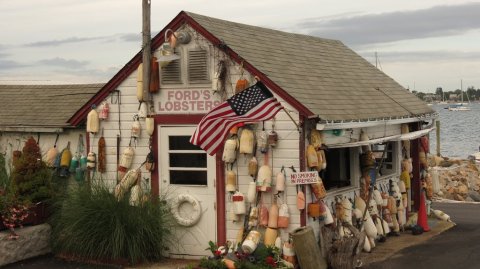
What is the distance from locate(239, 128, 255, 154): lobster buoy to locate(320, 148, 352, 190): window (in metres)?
3.83

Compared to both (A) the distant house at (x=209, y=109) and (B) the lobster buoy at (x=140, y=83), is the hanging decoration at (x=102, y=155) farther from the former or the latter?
(B) the lobster buoy at (x=140, y=83)

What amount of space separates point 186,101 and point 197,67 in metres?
0.65

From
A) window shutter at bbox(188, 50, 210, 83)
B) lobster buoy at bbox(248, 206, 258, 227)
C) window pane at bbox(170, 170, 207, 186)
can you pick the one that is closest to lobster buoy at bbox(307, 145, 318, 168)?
lobster buoy at bbox(248, 206, 258, 227)

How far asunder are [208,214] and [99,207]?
192cm

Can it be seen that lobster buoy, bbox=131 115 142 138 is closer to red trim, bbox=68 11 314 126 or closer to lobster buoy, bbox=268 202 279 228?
red trim, bbox=68 11 314 126

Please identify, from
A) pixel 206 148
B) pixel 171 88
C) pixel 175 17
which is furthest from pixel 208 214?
pixel 175 17

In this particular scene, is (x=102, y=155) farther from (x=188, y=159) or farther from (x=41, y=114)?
(x=41, y=114)

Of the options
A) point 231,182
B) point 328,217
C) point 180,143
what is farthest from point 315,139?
point 180,143

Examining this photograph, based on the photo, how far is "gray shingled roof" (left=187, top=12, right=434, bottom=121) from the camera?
1246 centimetres

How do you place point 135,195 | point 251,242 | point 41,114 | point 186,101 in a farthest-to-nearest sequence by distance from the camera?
point 41,114
point 186,101
point 135,195
point 251,242

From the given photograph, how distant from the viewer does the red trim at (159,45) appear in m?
11.7

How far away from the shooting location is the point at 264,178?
38.7 feet

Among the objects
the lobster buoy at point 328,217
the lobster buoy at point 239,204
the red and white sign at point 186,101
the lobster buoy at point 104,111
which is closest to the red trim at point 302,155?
the lobster buoy at point 328,217

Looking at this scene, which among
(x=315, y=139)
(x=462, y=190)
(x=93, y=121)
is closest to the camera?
(x=315, y=139)
